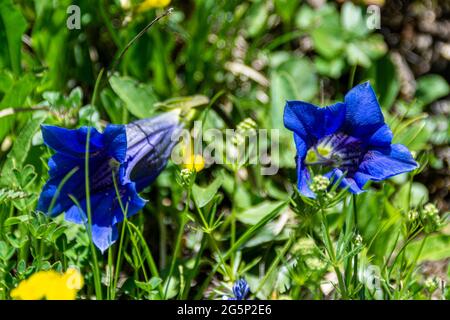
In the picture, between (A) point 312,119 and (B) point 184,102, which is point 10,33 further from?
(A) point 312,119

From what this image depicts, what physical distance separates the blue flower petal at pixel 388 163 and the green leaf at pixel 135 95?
0.62 m

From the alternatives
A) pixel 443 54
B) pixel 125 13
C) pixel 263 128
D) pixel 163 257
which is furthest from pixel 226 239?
pixel 443 54

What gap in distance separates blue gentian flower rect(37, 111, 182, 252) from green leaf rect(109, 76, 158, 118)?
0.51ft

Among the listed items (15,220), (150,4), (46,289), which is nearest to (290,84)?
(150,4)

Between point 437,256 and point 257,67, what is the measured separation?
968mm

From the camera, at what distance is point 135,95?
214 cm

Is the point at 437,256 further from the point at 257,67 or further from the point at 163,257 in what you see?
the point at 257,67

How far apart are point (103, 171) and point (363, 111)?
0.63 metres

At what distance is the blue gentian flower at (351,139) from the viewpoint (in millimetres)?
1742

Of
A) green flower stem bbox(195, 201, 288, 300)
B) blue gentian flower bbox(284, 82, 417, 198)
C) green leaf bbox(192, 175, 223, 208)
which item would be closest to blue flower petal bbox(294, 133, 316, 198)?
blue gentian flower bbox(284, 82, 417, 198)

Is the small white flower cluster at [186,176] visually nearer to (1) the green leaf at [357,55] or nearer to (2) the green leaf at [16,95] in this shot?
(2) the green leaf at [16,95]

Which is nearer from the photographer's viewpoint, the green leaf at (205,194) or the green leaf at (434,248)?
the green leaf at (205,194)

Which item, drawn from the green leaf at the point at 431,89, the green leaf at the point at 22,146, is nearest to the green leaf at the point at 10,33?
the green leaf at the point at 22,146

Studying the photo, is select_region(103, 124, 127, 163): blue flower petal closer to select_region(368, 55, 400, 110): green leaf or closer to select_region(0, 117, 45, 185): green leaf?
select_region(0, 117, 45, 185): green leaf
